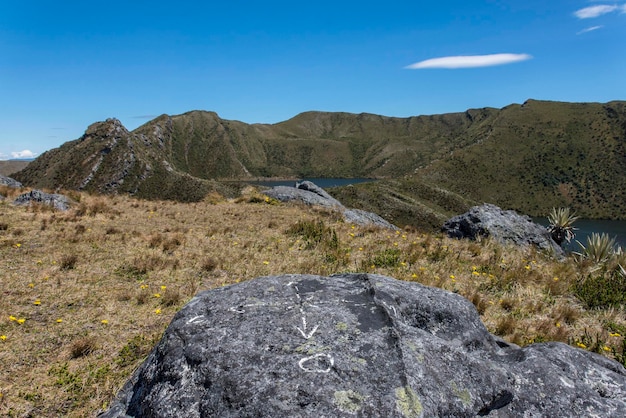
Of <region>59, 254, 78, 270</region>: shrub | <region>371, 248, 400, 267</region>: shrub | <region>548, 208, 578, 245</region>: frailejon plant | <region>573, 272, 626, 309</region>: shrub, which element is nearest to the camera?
<region>573, 272, 626, 309</region>: shrub

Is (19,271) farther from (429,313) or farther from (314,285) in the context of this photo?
(429,313)

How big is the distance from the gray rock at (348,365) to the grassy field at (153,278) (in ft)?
6.66

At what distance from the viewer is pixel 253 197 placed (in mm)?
21516

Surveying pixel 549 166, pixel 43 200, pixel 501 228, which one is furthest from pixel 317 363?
pixel 549 166

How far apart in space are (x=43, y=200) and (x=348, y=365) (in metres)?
17.8

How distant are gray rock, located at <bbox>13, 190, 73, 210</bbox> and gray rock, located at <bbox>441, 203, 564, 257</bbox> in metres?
18.2

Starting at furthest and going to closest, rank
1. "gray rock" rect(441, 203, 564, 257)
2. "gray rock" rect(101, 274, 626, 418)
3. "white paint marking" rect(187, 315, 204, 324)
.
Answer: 1. "gray rock" rect(441, 203, 564, 257)
2. "white paint marking" rect(187, 315, 204, 324)
3. "gray rock" rect(101, 274, 626, 418)

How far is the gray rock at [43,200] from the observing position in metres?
15.7

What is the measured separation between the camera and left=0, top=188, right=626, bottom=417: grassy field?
213 inches

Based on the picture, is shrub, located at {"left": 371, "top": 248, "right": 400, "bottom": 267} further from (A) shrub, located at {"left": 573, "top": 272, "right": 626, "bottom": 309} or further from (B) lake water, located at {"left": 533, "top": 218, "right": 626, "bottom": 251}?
(B) lake water, located at {"left": 533, "top": 218, "right": 626, "bottom": 251}

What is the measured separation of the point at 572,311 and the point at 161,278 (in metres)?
9.02

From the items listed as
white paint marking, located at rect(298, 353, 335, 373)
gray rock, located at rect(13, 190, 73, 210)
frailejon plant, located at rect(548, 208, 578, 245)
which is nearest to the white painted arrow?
white paint marking, located at rect(298, 353, 335, 373)

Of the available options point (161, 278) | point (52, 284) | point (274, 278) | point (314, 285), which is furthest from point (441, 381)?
point (52, 284)

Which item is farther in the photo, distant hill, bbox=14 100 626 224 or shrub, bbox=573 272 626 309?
distant hill, bbox=14 100 626 224
